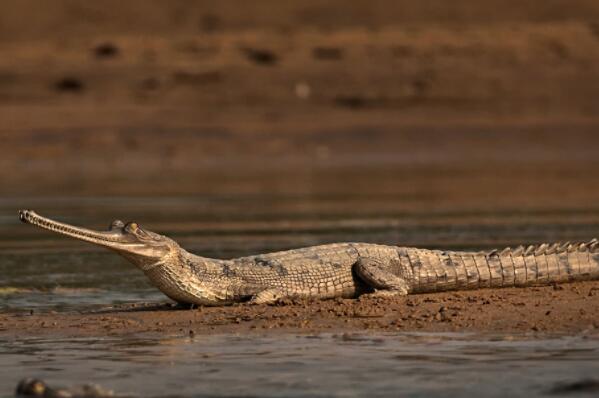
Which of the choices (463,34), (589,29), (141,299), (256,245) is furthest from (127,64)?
(141,299)

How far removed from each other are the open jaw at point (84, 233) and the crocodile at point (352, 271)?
0.30m

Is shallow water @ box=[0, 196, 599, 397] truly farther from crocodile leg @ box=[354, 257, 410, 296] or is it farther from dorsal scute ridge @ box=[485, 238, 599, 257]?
dorsal scute ridge @ box=[485, 238, 599, 257]

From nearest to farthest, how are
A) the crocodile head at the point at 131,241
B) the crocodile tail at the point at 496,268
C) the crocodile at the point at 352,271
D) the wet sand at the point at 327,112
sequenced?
the crocodile head at the point at 131,241 < the crocodile at the point at 352,271 < the crocodile tail at the point at 496,268 < the wet sand at the point at 327,112

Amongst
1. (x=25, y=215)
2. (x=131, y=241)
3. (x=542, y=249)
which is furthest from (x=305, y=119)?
(x=25, y=215)

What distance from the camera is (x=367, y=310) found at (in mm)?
8859

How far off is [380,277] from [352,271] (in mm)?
240

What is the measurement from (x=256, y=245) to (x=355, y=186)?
7998 millimetres

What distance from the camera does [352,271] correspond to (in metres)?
9.52

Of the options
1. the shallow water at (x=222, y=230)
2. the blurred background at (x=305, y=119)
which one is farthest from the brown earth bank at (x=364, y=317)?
the blurred background at (x=305, y=119)

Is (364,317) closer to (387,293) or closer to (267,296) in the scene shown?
(387,293)

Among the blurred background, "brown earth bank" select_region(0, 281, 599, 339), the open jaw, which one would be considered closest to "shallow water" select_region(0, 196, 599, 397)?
"brown earth bank" select_region(0, 281, 599, 339)

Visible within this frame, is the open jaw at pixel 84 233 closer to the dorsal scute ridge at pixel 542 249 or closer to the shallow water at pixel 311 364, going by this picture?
the shallow water at pixel 311 364

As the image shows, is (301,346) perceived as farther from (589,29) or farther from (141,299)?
(589,29)

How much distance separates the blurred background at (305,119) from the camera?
19.2 m
